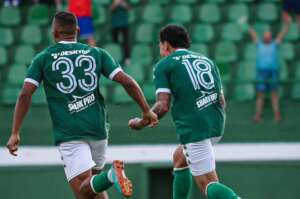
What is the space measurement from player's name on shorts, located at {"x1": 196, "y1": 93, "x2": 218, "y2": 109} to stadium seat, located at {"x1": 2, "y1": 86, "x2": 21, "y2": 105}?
4972 mm

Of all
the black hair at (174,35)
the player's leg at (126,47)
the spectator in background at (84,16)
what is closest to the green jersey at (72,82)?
the black hair at (174,35)

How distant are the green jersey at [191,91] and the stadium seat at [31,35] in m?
7.34

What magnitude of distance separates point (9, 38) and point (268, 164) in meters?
5.50

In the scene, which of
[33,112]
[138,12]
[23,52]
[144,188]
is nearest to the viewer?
[144,188]

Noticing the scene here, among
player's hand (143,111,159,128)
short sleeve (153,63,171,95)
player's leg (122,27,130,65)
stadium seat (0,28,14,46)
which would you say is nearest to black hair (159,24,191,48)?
short sleeve (153,63,171,95)

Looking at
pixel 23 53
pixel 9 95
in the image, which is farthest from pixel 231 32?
pixel 9 95

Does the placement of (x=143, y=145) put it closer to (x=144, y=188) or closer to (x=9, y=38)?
(x=144, y=188)

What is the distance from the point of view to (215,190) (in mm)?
8258

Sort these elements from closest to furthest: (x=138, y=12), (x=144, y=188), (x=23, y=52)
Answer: (x=144, y=188) → (x=23, y=52) → (x=138, y=12)

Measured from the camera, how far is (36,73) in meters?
7.96

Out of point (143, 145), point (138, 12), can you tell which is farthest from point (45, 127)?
point (138, 12)

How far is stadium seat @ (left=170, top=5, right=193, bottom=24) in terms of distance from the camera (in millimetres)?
16141

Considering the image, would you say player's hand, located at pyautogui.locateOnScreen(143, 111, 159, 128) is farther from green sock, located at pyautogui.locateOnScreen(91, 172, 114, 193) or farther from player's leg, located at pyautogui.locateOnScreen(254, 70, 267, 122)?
player's leg, located at pyautogui.locateOnScreen(254, 70, 267, 122)

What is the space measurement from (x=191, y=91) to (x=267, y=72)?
574 centimetres
